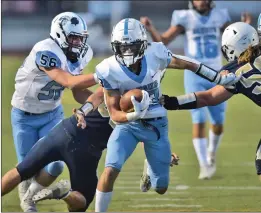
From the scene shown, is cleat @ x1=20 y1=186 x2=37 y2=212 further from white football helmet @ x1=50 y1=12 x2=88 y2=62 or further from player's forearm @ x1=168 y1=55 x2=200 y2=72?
player's forearm @ x1=168 y1=55 x2=200 y2=72

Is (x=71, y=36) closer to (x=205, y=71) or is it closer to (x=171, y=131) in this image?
(x=205, y=71)

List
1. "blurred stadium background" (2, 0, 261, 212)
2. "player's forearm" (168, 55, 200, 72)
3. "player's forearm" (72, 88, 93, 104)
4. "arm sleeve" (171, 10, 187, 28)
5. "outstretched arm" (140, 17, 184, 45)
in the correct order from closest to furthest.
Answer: "player's forearm" (168, 55, 200, 72)
"player's forearm" (72, 88, 93, 104)
"blurred stadium background" (2, 0, 261, 212)
"outstretched arm" (140, 17, 184, 45)
"arm sleeve" (171, 10, 187, 28)

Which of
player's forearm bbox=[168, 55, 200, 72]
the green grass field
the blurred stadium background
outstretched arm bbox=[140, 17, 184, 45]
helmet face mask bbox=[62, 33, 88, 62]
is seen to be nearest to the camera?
player's forearm bbox=[168, 55, 200, 72]

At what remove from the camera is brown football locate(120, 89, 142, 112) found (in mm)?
5488

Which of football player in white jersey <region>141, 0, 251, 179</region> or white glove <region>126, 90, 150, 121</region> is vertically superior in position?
white glove <region>126, 90, 150, 121</region>

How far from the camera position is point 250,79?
5.80 metres

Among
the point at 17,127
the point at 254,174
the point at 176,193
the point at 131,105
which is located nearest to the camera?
the point at 131,105

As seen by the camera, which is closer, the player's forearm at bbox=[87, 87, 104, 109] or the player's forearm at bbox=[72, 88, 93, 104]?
the player's forearm at bbox=[87, 87, 104, 109]

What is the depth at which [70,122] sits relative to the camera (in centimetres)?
588

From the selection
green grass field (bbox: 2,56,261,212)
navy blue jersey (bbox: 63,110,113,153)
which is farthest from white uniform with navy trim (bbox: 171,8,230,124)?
navy blue jersey (bbox: 63,110,113,153)

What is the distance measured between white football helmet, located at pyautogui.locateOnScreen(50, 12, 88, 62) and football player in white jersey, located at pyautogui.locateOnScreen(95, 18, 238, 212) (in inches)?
25.1

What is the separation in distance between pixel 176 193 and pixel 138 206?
1.89ft

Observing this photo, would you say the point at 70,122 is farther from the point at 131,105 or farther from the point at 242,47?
the point at 242,47

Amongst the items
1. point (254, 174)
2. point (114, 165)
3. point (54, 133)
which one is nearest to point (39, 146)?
point (54, 133)
